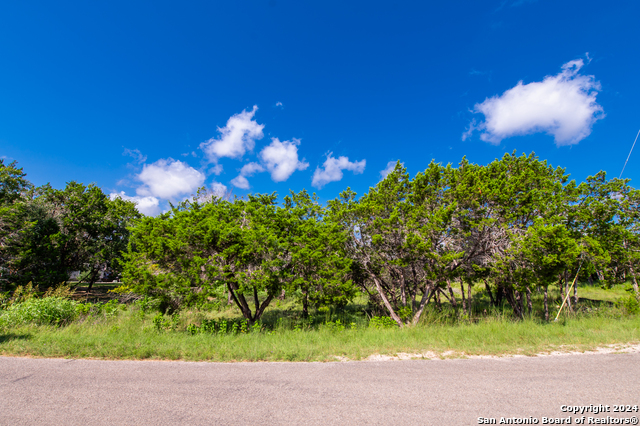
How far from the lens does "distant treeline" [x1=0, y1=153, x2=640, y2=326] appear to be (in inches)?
317

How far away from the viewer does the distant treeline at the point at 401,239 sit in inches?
317

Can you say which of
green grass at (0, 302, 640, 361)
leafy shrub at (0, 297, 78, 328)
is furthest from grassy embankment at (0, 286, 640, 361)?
leafy shrub at (0, 297, 78, 328)

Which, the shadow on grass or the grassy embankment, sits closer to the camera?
the grassy embankment

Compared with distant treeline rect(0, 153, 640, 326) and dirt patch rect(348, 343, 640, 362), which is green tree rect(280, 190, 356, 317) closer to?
distant treeline rect(0, 153, 640, 326)

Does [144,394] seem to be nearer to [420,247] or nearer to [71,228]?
[420,247]

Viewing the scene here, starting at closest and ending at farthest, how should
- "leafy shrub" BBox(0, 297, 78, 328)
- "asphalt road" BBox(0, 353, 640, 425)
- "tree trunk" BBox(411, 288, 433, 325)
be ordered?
"asphalt road" BBox(0, 353, 640, 425)
"leafy shrub" BBox(0, 297, 78, 328)
"tree trunk" BBox(411, 288, 433, 325)

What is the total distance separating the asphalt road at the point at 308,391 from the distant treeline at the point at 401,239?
11.9 feet

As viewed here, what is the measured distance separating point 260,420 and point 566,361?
535 centimetres

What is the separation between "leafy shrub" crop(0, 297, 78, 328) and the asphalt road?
3936mm

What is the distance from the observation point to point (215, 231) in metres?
8.20

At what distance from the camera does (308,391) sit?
343cm

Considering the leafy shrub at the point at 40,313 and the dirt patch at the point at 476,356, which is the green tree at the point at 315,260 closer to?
the dirt patch at the point at 476,356

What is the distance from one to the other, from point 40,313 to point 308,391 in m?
9.46

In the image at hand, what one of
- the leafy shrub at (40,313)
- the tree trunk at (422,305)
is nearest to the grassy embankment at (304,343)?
the leafy shrub at (40,313)
